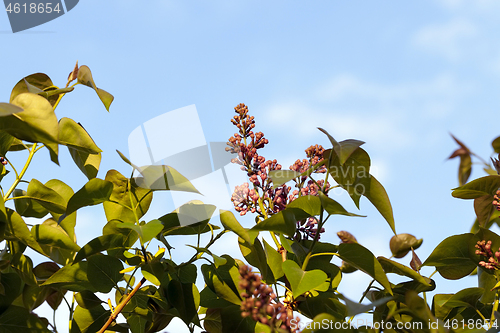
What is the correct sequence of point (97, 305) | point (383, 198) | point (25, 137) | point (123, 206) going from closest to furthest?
point (25, 137)
point (383, 198)
point (123, 206)
point (97, 305)

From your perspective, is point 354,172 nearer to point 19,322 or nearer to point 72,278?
point 72,278

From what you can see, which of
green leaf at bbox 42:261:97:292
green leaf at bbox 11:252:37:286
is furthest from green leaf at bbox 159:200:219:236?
green leaf at bbox 11:252:37:286

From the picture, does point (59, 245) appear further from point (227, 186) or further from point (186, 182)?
point (227, 186)

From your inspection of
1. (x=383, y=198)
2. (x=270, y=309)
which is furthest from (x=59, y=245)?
(x=383, y=198)

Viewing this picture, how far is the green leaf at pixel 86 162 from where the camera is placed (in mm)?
1411

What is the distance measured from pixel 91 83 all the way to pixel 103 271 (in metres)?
0.59

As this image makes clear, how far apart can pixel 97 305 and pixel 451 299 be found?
115 centimetres

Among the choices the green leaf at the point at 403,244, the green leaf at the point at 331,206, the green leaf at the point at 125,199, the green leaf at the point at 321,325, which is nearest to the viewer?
the green leaf at the point at 321,325

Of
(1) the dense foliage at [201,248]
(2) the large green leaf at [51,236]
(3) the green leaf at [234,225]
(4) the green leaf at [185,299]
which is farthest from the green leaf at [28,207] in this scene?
(3) the green leaf at [234,225]

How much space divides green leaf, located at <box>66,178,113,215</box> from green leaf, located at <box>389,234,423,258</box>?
1088 millimetres

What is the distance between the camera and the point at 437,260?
1404 mm

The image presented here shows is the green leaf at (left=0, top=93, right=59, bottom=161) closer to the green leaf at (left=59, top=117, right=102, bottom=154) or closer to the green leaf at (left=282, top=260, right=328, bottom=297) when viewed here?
the green leaf at (left=59, top=117, right=102, bottom=154)

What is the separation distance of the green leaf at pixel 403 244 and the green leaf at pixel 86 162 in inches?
44.8

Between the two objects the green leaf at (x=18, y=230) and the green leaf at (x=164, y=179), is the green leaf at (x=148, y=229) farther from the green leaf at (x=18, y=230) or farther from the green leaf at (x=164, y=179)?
the green leaf at (x=18, y=230)
